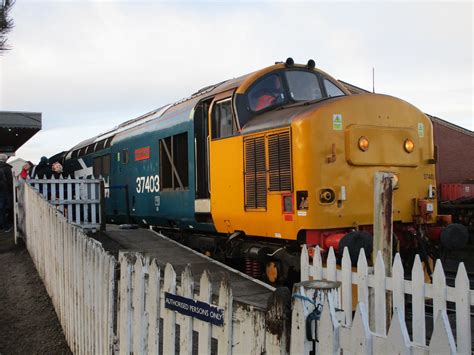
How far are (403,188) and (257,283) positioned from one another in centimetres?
256

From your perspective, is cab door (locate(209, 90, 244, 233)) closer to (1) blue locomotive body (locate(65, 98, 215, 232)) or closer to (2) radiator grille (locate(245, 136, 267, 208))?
(2) radiator grille (locate(245, 136, 267, 208))

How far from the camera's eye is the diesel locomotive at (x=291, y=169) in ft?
21.0

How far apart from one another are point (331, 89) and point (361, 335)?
683 centimetres

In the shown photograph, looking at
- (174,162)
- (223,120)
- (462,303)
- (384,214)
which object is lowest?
(462,303)

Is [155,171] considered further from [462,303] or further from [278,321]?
[278,321]

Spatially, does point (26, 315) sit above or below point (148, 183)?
below

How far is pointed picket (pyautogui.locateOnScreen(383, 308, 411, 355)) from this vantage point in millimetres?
1940

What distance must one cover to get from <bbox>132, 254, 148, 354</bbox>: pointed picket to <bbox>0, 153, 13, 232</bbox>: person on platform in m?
10.4

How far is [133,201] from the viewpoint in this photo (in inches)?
444

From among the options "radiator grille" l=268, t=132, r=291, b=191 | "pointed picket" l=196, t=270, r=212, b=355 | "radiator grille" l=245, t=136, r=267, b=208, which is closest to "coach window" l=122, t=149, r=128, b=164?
"radiator grille" l=245, t=136, r=267, b=208

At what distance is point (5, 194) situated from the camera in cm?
1288

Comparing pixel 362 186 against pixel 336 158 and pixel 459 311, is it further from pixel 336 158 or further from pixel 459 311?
pixel 459 311

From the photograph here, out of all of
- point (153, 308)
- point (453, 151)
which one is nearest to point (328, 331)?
point (153, 308)

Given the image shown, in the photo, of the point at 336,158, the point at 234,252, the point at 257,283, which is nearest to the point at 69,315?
the point at 257,283
